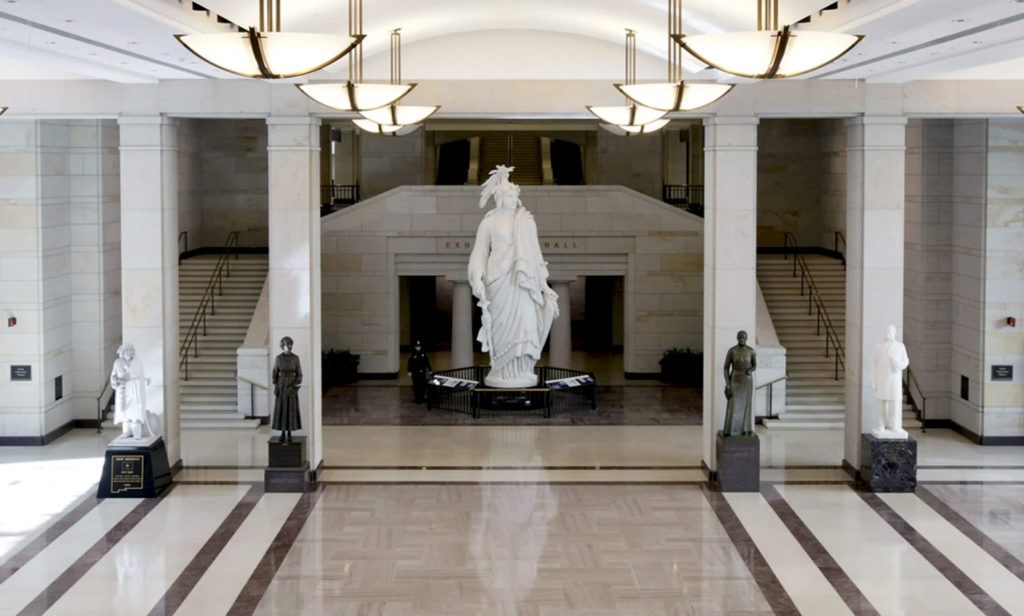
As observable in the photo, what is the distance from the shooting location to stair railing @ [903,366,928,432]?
21.6 m

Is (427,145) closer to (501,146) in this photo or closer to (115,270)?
(501,146)

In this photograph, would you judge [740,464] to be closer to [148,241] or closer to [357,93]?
[357,93]

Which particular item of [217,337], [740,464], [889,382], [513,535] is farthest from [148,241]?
[889,382]

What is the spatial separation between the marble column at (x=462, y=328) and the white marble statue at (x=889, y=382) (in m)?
10.00

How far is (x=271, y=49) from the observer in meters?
9.19

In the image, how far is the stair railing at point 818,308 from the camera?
23.8m

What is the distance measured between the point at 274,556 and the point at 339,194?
1959 centimetres

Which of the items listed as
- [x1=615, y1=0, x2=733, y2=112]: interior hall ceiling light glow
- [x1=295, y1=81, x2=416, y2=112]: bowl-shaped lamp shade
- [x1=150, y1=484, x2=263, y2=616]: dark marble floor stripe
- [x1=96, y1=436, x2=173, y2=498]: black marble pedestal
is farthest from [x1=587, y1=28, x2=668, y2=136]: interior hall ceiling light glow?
[x1=96, y1=436, x2=173, y2=498]: black marble pedestal

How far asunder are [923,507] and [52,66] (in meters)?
→ 11.9

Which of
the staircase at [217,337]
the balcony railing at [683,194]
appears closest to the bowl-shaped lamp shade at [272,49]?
the staircase at [217,337]

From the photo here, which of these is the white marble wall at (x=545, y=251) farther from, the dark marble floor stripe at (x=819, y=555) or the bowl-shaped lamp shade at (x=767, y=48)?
the bowl-shaped lamp shade at (x=767, y=48)

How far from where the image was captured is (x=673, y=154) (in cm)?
3284

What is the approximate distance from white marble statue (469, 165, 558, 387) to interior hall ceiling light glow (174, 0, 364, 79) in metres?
12.2

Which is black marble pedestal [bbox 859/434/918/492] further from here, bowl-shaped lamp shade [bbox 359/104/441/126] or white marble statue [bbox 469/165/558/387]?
bowl-shaped lamp shade [bbox 359/104/441/126]
